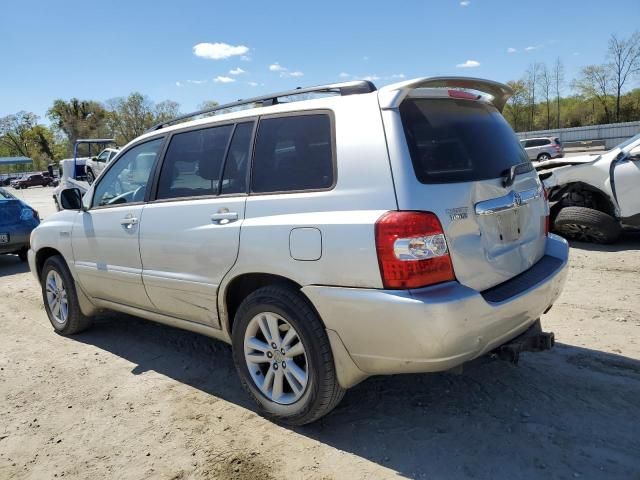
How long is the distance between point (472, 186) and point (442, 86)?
0.65 meters

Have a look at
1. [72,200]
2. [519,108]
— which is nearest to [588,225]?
[72,200]

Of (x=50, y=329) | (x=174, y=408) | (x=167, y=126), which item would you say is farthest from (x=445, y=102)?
(x=50, y=329)

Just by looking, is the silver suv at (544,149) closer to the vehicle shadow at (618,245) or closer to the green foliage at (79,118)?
the vehicle shadow at (618,245)

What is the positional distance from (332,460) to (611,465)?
1.38 meters

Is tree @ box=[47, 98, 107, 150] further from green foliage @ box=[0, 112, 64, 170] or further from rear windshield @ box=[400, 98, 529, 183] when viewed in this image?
rear windshield @ box=[400, 98, 529, 183]

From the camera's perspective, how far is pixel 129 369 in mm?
4117

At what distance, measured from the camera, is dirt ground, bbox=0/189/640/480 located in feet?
8.73

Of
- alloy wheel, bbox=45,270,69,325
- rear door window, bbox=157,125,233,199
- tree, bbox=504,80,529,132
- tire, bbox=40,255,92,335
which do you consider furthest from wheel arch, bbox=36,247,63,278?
tree, bbox=504,80,529,132

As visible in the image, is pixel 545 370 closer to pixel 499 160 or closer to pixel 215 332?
pixel 499 160

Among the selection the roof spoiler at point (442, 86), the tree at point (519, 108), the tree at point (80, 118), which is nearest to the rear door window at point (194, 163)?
the roof spoiler at point (442, 86)

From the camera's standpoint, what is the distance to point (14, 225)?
8.91 m

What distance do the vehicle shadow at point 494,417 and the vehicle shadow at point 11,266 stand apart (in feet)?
19.5

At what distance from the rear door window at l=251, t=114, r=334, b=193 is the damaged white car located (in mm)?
5443

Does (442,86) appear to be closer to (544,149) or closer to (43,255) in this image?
(43,255)
